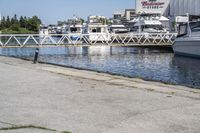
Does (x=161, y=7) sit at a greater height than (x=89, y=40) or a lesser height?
greater

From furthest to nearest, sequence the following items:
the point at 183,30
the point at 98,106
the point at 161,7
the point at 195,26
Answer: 1. the point at 161,7
2. the point at 183,30
3. the point at 195,26
4. the point at 98,106

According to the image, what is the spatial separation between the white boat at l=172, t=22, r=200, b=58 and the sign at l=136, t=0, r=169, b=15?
71412 millimetres

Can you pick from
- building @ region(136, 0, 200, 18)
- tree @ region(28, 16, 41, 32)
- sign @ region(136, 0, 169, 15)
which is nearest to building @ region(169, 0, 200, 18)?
building @ region(136, 0, 200, 18)

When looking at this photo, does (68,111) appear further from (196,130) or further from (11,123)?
(196,130)

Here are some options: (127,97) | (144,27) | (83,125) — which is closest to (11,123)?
(83,125)

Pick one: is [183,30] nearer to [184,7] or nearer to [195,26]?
[195,26]

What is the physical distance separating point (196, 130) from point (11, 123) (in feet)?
11.8

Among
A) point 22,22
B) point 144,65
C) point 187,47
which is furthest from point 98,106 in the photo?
point 22,22

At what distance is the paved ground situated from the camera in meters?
8.32

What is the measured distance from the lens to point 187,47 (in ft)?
149

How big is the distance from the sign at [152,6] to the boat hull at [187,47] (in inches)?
2820

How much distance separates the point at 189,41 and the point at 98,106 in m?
35.6

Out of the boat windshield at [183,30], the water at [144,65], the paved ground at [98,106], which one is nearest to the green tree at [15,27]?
the water at [144,65]

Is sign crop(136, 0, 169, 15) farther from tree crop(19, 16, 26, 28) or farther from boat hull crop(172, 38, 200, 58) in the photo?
tree crop(19, 16, 26, 28)
